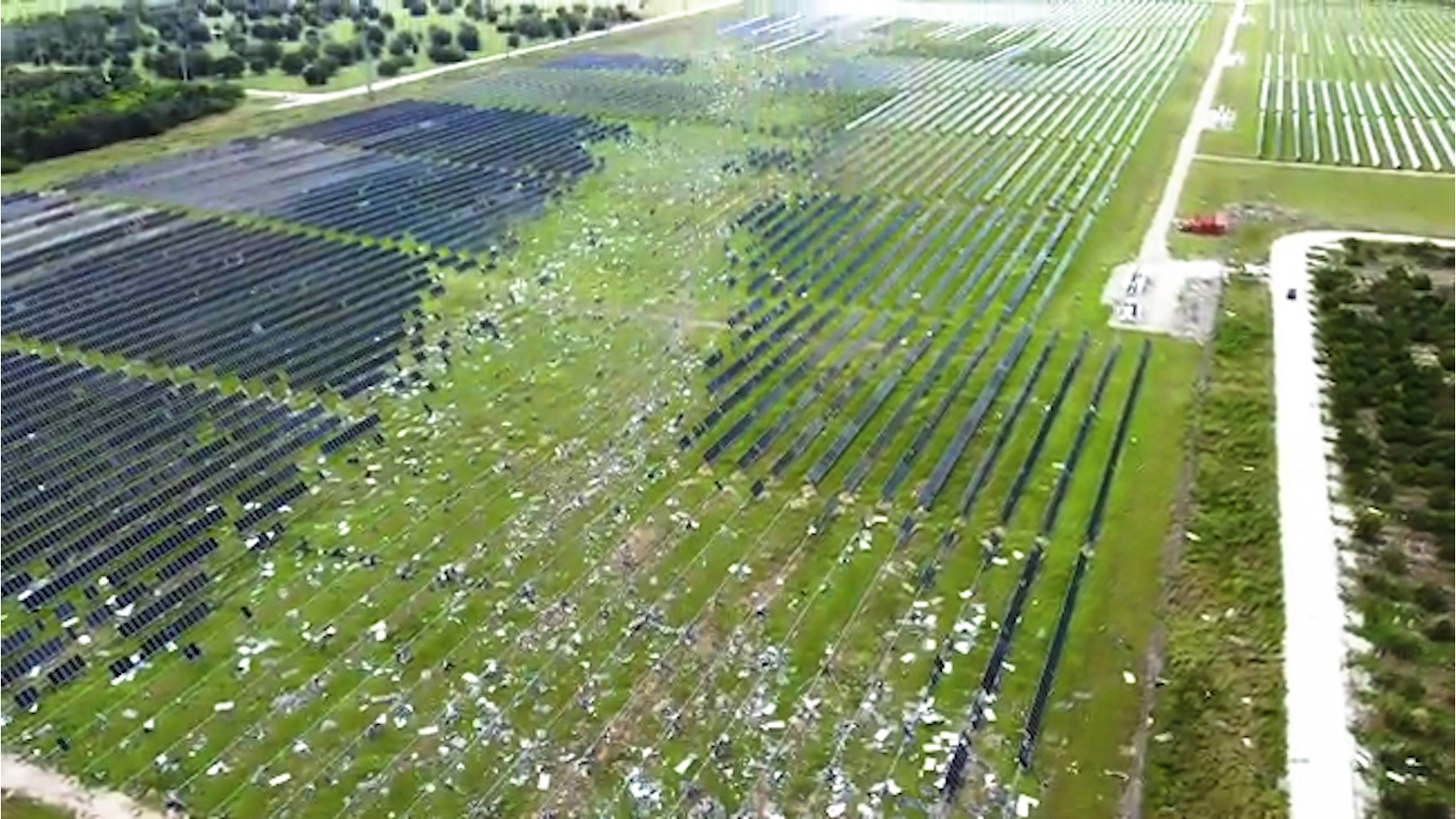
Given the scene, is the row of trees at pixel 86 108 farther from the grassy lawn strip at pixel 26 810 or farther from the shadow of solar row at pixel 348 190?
the grassy lawn strip at pixel 26 810

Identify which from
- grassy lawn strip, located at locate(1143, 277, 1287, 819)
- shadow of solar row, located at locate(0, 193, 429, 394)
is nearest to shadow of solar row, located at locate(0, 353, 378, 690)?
shadow of solar row, located at locate(0, 193, 429, 394)

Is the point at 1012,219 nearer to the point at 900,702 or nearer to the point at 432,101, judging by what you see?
the point at 900,702

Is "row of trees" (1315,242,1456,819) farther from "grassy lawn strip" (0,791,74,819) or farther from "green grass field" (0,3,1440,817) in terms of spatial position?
"grassy lawn strip" (0,791,74,819)

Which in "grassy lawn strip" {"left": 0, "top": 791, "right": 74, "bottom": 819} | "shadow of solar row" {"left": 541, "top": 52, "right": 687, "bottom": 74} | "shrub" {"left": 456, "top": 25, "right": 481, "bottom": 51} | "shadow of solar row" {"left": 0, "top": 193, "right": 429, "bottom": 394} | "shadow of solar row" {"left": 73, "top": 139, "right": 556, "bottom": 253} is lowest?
"grassy lawn strip" {"left": 0, "top": 791, "right": 74, "bottom": 819}

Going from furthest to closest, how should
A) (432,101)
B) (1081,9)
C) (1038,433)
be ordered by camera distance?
1. (1081,9)
2. (432,101)
3. (1038,433)

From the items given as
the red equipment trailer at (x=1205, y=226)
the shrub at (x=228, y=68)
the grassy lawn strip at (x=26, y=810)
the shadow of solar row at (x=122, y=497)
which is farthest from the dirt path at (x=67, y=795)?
the shrub at (x=228, y=68)

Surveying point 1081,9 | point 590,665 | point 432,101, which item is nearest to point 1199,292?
point 590,665
